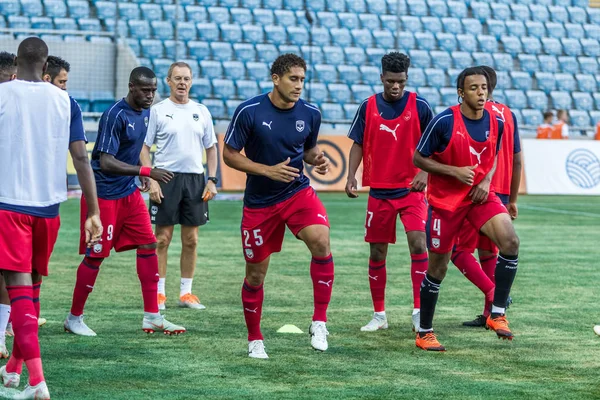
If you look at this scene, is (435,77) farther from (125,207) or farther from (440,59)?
(125,207)

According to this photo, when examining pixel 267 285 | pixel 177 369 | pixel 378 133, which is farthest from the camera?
pixel 267 285

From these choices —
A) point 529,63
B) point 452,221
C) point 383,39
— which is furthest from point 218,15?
point 452,221

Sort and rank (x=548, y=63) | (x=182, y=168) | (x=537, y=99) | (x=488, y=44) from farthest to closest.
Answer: (x=548, y=63)
(x=488, y=44)
(x=537, y=99)
(x=182, y=168)

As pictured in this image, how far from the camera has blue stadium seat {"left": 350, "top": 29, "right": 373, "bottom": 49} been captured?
27.7 meters

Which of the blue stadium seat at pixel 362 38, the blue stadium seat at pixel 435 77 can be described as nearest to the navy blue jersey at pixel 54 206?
the blue stadium seat at pixel 362 38

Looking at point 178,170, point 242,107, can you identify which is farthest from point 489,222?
point 178,170

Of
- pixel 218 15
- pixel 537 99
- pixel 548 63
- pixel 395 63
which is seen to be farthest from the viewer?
pixel 548 63

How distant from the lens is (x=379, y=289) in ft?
28.0

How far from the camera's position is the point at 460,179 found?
737 centimetres

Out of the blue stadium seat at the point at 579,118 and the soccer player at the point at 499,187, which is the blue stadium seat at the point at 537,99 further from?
the soccer player at the point at 499,187

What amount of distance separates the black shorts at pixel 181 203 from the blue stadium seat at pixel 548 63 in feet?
70.6

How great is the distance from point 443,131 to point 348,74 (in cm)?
1954

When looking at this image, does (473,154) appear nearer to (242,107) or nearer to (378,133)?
(378,133)

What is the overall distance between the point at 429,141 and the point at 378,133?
112cm
